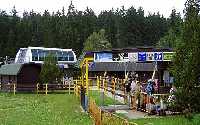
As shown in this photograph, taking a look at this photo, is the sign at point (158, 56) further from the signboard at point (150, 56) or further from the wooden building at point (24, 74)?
the wooden building at point (24, 74)

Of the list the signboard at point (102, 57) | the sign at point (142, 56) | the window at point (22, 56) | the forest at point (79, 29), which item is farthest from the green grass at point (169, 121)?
the forest at point (79, 29)

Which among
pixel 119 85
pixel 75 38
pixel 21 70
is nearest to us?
pixel 119 85

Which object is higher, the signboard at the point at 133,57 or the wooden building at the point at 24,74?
the signboard at the point at 133,57

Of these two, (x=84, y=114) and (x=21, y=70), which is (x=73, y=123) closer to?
(x=84, y=114)

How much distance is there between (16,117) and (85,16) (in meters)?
101

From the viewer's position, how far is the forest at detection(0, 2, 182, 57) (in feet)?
360

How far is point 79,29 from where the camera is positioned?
119 m

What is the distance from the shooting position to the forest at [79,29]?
110 m

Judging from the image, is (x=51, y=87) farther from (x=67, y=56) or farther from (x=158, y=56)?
(x=158, y=56)

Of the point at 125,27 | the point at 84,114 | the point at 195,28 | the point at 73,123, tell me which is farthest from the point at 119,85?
the point at 125,27

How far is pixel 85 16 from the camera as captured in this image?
128 meters

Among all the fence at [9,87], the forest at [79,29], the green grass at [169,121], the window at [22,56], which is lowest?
the fence at [9,87]

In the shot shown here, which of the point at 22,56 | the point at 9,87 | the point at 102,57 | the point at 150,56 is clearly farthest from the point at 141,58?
the point at 22,56

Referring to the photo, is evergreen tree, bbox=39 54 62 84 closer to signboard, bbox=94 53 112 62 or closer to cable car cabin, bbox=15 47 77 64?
cable car cabin, bbox=15 47 77 64
